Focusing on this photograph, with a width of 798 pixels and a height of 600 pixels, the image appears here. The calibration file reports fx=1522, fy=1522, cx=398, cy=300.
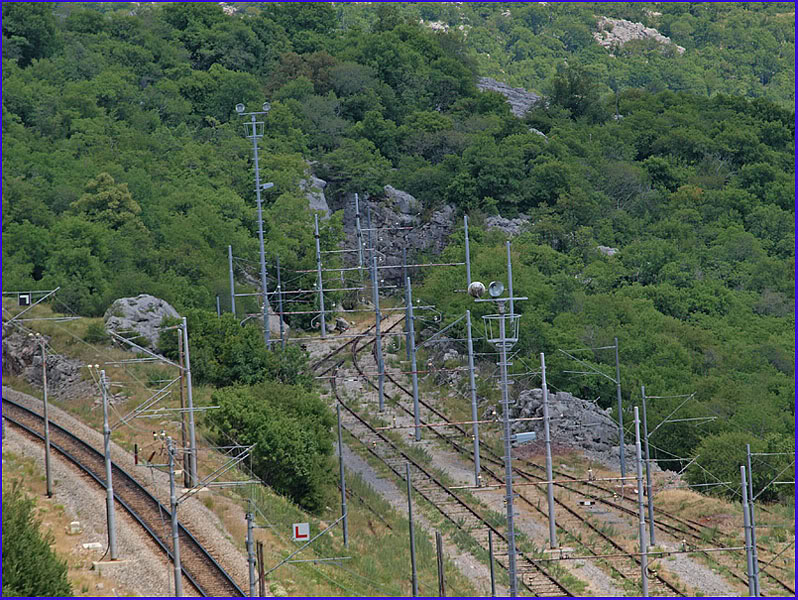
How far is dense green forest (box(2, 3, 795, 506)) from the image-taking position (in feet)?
234

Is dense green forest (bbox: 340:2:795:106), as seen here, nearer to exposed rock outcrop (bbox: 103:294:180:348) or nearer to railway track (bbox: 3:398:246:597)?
exposed rock outcrop (bbox: 103:294:180:348)

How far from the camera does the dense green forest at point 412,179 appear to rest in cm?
7138

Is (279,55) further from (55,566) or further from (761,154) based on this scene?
(55,566)

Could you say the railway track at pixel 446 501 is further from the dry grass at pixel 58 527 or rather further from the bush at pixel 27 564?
the bush at pixel 27 564

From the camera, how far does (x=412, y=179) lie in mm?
90500

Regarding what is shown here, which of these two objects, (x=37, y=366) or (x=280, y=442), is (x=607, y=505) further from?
(x=37, y=366)

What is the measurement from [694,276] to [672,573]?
4036 centimetres

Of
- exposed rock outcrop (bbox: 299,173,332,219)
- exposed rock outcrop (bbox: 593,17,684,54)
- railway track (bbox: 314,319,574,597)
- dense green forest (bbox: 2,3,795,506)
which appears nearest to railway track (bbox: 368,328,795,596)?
railway track (bbox: 314,319,574,597)

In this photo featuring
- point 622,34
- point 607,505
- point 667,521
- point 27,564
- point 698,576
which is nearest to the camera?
point 27,564

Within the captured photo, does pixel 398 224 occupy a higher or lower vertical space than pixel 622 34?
higher

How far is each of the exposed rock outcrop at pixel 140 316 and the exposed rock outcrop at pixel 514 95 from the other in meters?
51.9

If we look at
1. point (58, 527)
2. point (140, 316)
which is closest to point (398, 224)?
point (140, 316)

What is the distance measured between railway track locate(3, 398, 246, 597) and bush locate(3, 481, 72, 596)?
4779mm

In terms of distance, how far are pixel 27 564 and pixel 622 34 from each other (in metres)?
158
